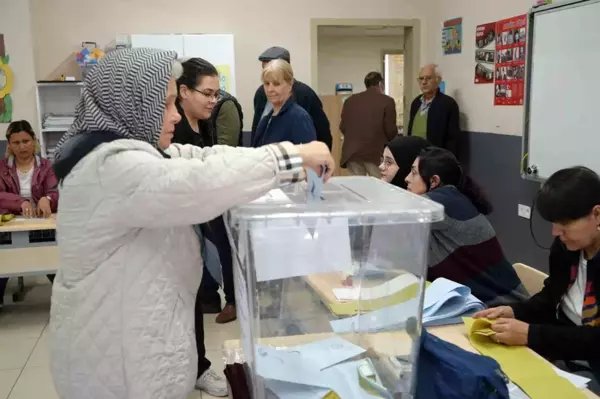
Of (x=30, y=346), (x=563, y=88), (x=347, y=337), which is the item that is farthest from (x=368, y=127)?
(x=347, y=337)

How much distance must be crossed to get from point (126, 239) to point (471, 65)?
166 inches

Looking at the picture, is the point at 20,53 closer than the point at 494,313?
No

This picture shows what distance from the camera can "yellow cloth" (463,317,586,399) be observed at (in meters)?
1.17

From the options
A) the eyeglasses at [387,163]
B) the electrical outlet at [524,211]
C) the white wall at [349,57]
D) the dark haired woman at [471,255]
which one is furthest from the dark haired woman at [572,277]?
the white wall at [349,57]

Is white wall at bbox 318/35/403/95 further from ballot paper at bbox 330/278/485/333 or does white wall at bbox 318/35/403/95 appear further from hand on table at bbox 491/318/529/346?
hand on table at bbox 491/318/529/346

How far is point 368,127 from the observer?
529 centimetres

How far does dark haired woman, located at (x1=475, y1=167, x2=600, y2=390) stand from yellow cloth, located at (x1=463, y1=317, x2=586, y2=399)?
0.03 m

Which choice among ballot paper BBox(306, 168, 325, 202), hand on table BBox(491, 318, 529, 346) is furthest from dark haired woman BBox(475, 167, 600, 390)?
ballot paper BBox(306, 168, 325, 202)

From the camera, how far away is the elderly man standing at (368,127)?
527 centimetres

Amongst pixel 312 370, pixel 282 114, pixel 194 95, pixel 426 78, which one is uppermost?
pixel 426 78

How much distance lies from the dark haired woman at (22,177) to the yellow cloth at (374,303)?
2.87 m

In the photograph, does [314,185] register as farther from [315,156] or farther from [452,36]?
[452,36]

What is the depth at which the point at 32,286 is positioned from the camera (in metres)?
4.29

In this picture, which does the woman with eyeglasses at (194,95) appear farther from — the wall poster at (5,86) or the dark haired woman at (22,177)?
the wall poster at (5,86)
